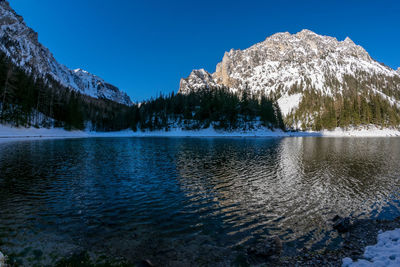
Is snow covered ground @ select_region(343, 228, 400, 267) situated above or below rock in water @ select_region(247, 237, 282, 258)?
above

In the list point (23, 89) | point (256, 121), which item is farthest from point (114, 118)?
point (256, 121)

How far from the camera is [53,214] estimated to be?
11742mm

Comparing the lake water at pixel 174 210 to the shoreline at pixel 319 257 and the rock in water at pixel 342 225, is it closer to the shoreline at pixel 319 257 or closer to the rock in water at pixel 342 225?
the shoreline at pixel 319 257

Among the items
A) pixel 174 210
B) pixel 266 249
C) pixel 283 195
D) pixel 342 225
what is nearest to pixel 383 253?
pixel 342 225

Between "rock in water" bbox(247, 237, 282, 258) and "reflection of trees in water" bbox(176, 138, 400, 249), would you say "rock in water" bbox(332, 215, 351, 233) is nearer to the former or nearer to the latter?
"reflection of trees in water" bbox(176, 138, 400, 249)

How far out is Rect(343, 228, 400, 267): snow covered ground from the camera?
7.11 metres

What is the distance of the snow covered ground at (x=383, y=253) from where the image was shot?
23.3 ft

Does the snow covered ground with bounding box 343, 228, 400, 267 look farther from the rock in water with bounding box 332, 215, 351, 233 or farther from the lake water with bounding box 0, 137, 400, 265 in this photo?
the lake water with bounding box 0, 137, 400, 265

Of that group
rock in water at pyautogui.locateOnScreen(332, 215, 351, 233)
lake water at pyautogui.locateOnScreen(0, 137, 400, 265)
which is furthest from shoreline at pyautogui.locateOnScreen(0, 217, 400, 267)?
rock in water at pyautogui.locateOnScreen(332, 215, 351, 233)

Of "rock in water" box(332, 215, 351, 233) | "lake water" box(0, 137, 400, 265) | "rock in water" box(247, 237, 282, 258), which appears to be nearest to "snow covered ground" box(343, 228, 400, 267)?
"rock in water" box(332, 215, 351, 233)

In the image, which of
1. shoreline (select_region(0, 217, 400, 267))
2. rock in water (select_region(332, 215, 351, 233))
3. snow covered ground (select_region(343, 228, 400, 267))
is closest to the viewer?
snow covered ground (select_region(343, 228, 400, 267))

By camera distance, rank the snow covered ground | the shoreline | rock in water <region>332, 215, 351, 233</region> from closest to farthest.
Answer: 1. the snow covered ground
2. the shoreline
3. rock in water <region>332, 215, 351, 233</region>

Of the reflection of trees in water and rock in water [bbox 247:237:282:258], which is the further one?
the reflection of trees in water

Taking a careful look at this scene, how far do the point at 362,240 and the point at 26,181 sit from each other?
2565 cm
